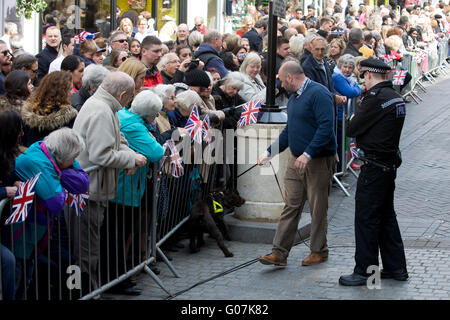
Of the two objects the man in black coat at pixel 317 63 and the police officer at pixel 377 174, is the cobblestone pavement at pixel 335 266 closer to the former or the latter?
the police officer at pixel 377 174

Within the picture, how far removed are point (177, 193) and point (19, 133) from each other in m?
2.88

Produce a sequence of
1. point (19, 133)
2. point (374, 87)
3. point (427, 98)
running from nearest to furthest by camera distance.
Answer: point (19, 133) → point (374, 87) → point (427, 98)

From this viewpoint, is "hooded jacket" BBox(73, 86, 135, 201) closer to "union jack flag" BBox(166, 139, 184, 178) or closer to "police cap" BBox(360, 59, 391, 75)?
"union jack flag" BBox(166, 139, 184, 178)

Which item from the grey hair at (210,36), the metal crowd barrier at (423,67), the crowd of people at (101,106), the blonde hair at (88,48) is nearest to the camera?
the crowd of people at (101,106)

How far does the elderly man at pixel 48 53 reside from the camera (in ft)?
33.8

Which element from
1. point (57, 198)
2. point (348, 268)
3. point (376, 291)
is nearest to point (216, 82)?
point (348, 268)

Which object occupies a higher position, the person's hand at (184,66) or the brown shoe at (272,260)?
the person's hand at (184,66)

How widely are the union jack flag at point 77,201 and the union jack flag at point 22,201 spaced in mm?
552

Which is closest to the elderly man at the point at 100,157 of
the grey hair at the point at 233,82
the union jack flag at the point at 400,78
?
the grey hair at the point at 233,82

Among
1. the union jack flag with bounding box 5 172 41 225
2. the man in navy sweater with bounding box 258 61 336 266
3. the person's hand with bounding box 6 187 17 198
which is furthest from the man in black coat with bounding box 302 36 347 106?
the person's hand with bounding box 6 187 17 198

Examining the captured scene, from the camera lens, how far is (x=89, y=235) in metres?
5.82

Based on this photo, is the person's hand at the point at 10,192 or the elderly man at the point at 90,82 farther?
the elderly man at the point at 90,82

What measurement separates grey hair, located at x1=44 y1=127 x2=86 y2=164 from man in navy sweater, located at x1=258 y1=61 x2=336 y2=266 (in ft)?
7.73
